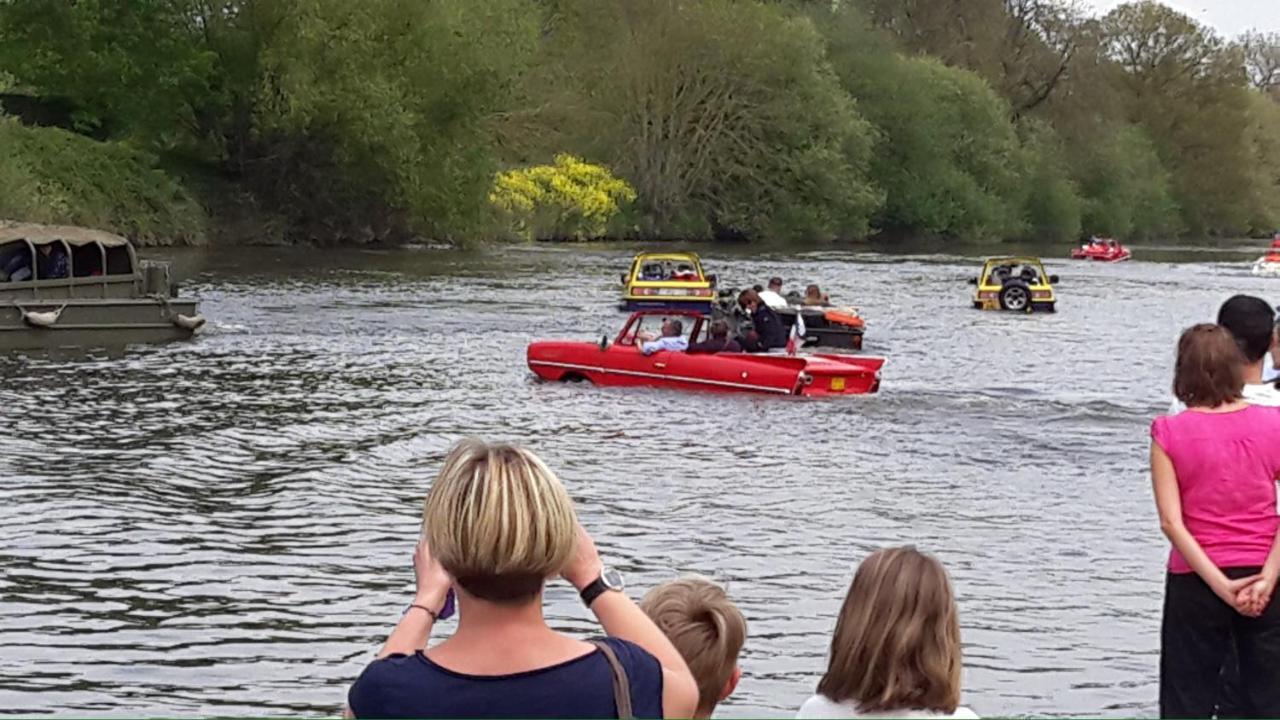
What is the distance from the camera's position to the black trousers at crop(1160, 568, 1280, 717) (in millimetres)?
6262

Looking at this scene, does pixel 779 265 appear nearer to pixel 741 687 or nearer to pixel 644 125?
pixel 644 125

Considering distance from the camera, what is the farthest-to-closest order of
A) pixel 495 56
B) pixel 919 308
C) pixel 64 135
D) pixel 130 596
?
pixel 495 56 → pixel 64 135 → pixel 919 308 → pixel 130 596

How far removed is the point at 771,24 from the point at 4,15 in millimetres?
31437

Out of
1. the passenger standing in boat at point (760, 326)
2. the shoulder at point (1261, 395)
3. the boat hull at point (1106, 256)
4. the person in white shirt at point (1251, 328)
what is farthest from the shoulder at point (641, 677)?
the boat hull at point (1106, 256)

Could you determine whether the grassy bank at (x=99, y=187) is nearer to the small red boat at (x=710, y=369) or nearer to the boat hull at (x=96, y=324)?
the boat hull at (x=96, y=324)

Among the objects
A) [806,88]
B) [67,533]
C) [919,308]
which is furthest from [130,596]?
[806,88]

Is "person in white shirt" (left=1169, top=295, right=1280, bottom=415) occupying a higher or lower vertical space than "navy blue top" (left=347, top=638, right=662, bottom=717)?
higher

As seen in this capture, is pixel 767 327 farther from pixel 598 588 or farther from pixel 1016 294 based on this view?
pixel 598 588

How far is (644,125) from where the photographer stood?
78.0 meters

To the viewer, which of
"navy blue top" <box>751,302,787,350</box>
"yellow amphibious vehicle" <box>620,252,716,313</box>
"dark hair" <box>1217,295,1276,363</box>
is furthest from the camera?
"yellow amphibious vehicle" <box>620,252,716,313</box>

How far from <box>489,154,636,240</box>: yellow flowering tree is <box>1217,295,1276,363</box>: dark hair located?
6454 centimetres

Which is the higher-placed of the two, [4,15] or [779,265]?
[4,15]

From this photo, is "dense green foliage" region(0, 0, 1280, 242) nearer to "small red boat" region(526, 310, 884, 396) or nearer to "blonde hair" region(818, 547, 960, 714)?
"small red boat" region(526, 310, 884, 396)

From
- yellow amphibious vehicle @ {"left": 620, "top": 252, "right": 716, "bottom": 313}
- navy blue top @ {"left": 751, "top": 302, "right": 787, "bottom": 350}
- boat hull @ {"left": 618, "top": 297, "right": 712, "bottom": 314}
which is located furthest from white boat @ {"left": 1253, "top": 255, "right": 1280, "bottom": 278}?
navy blue top @ {"left": 751, "top": 302, "right": 787, "bottom": 350}
